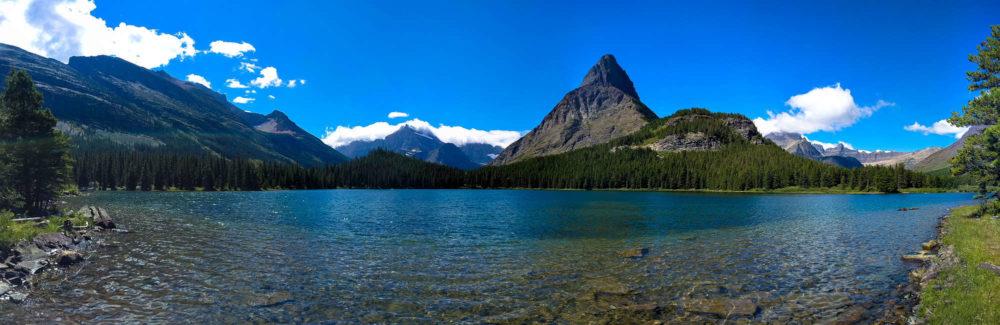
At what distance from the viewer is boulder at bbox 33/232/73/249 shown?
29.2 m

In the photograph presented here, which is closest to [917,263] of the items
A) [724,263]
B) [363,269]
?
[724,263]

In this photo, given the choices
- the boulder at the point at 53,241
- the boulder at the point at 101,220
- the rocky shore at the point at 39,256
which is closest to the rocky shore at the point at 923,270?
the rocky shore at the point at 39,256

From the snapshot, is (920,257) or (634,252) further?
(634,252)

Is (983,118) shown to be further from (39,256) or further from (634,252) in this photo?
(39,256)

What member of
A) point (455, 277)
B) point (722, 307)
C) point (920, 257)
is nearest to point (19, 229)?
point (455, 277)

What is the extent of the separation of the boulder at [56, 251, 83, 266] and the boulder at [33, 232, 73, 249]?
12.8 feet

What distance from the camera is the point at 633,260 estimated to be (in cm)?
3023

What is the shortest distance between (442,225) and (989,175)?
192ft

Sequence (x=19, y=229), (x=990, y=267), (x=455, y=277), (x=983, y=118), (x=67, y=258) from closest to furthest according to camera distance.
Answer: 1. (x=990, y=267)
2. (x=455, y=277)
3. (x=67, y=258)
4. (x=19, y=229)
5. (x=983, y=118)

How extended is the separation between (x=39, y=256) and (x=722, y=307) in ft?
138

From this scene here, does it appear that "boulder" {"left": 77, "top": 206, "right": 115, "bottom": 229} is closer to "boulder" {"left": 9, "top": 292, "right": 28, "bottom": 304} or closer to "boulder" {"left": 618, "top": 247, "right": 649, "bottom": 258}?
"boulder" {"left": 9, "top": 292, "right": 28, "bottom": 304}

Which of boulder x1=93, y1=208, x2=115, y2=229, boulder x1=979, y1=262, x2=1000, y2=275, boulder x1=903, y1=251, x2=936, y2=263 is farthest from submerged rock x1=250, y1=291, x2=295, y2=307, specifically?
boulder x1=903, y1=251, x2=936, y2=263

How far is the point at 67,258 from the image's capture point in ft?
87.5

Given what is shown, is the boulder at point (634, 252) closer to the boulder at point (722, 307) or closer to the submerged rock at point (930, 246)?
the boulder at point (722, 307)
